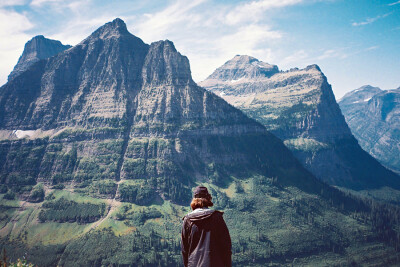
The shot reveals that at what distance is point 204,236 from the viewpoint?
65.6 feet

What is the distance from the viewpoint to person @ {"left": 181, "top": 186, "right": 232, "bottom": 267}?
64.7 ft

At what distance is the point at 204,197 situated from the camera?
2073cm

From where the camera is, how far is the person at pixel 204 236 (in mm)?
19719

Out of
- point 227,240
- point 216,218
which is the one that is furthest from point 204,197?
point 227,240

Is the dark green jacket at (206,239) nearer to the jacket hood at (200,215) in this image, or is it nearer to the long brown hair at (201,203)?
the jacket hood at (200,215)

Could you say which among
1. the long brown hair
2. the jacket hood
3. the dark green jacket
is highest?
the long brown hair

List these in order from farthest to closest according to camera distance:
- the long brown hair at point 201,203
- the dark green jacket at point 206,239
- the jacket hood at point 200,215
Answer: the long brown hair at point 201,203 < the dark green jacket at point 206,239 < the jacket hood at point 200,215

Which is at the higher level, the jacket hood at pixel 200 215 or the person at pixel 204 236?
the jacket hood at pixel 200 215

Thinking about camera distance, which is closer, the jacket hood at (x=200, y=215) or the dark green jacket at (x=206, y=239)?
the jacket hood at (x=200, y=215)

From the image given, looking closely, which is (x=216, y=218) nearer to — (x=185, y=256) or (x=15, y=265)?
(x=185, y=256)

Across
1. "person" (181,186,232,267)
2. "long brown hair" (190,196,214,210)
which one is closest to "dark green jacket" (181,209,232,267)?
"person" (181,186,232,267)

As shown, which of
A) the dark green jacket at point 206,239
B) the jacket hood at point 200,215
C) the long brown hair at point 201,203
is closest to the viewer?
the jacket hood at point 200,215

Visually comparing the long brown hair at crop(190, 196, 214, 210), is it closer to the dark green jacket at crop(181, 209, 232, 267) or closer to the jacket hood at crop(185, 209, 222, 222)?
the dark green jacket at crop(181, 209, 232, 267)

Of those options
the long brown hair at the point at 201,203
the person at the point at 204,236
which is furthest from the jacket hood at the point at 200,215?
the long brown hair at the point at 201,203
